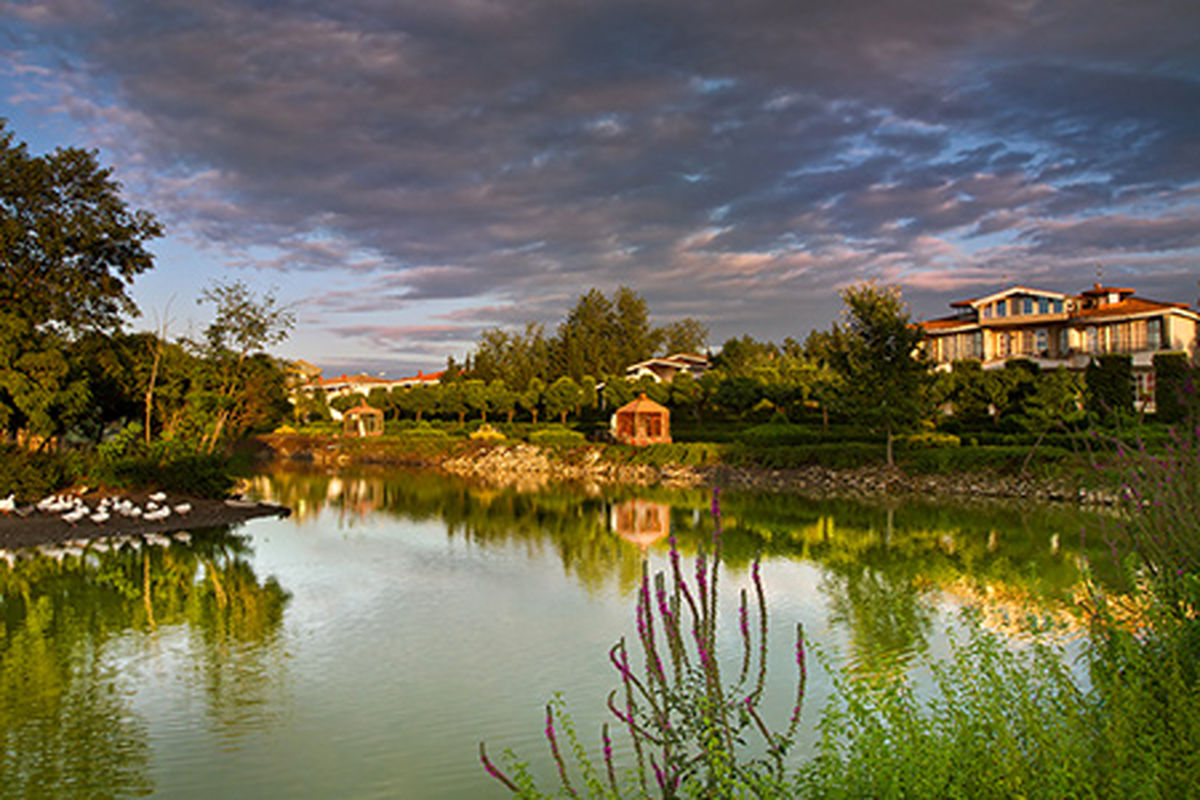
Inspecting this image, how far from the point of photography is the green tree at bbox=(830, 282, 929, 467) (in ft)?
92.1

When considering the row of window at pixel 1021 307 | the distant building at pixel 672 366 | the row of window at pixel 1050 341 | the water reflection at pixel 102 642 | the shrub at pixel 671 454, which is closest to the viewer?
the water reflection at pixel 102 642

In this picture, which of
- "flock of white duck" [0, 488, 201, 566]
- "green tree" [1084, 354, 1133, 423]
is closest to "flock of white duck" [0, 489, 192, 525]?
"flock of white duck" [0, 488, 201, 566]

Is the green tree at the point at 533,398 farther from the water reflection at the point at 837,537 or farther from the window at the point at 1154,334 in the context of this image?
the window at the point at 1154,334

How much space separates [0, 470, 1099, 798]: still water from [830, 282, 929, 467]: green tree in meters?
8.13

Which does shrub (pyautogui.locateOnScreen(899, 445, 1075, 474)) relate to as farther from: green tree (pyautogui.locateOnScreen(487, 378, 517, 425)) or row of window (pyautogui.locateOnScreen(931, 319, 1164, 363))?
green tree (pyautogui.locateOnScreen(487, 378, 517, 425))

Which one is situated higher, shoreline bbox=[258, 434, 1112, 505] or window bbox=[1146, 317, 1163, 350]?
window bbox=[1146, 317, 1163, 350]

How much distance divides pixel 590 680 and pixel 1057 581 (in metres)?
7.46

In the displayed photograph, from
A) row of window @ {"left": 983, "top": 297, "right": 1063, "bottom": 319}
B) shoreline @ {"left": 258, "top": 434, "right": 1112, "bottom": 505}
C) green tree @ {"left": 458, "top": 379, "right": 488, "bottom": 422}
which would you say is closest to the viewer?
shoreline @ {"left": 258, "top": 434, "right": 1112, "bottom": 505}

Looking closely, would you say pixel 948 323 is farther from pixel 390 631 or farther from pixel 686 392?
pixel 390 631

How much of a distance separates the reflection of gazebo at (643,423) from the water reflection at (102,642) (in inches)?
1041

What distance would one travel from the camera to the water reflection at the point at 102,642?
19.9 ft

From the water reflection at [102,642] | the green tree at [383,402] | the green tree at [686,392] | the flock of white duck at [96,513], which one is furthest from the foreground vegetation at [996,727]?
the green tree at [383,402]

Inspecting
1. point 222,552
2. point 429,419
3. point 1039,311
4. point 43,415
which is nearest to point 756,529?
point 222,552

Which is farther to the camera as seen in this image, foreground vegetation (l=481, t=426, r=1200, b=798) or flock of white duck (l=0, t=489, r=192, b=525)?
flock of white duck (l=0, t=489, r=192, b=525)
